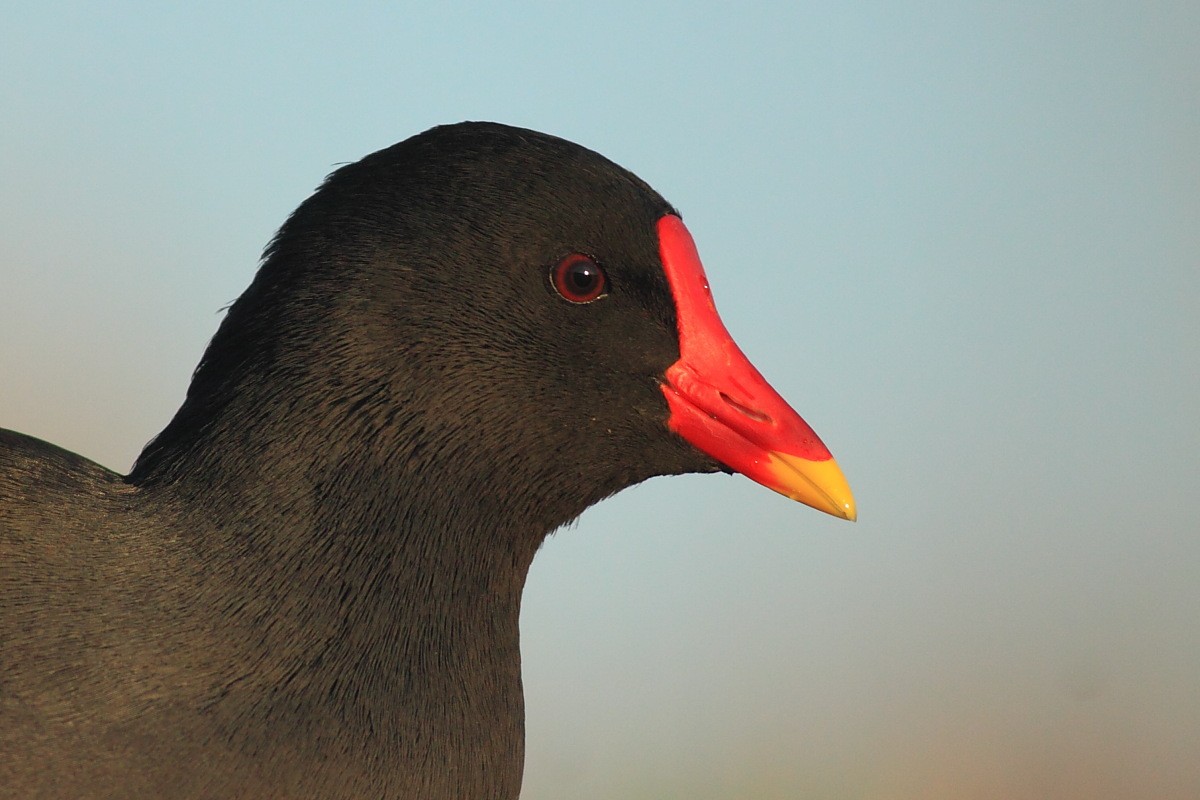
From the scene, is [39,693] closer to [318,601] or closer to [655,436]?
[318,601]

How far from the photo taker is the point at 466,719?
129 cm

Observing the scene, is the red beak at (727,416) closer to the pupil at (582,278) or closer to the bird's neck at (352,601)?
the pupil at (582,278)

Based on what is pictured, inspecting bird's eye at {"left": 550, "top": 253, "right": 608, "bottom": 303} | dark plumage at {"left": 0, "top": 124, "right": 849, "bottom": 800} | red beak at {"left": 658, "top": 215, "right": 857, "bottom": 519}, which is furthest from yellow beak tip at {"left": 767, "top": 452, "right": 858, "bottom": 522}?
bird's eye at {"left": 550, "top": 253, "right": 608, "bottom": 303}

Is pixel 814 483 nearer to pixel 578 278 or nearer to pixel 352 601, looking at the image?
pixel 578 278

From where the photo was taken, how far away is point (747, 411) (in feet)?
4.71

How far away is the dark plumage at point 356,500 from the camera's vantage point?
116 centimetres

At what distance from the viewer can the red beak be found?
1416mm

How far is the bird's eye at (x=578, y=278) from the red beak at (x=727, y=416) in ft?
0.29

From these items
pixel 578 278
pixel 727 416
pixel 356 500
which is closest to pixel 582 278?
pixel 578 278

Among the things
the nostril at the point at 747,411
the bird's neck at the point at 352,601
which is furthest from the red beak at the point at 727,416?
the bird's neck at the point at 352,601

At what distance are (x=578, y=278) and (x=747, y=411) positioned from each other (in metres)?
0.25

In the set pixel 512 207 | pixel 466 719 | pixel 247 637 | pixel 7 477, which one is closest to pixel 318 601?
pixel 247 637

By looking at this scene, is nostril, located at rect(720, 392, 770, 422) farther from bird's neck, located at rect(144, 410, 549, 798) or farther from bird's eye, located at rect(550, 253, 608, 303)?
bird's neck, located at rect(144, 410, 549, 798)

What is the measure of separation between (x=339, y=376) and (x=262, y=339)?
95mm
